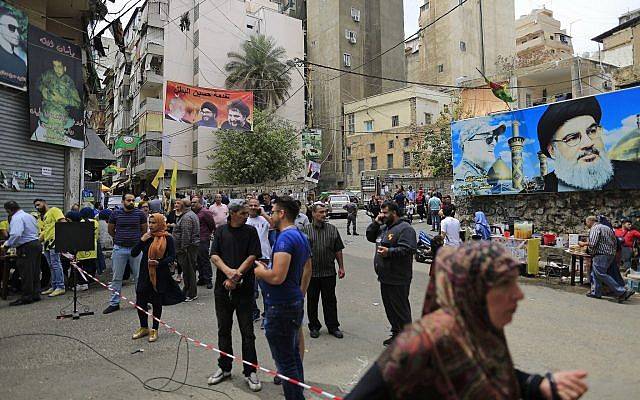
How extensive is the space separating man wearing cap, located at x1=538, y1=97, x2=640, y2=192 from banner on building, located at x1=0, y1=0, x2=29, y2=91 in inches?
585

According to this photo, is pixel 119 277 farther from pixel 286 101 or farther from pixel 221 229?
pixel 286 101

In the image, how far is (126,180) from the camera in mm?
50281

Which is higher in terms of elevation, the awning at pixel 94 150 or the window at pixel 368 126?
the window at pixel 368 126

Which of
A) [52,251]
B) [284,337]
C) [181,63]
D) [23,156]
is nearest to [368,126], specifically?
[181,63]

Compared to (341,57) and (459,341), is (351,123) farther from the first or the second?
(459,341)

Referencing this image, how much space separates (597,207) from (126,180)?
159ft

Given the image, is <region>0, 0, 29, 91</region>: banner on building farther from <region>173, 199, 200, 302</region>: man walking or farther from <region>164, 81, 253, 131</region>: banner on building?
<region>173, 199, 200, 302</region>: man walking

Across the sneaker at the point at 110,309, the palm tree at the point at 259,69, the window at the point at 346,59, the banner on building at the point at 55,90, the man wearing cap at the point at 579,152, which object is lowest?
the sneaker at the point at 110,309

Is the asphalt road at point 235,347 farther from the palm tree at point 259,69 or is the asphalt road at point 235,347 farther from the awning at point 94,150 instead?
the palm tree at point 259,69

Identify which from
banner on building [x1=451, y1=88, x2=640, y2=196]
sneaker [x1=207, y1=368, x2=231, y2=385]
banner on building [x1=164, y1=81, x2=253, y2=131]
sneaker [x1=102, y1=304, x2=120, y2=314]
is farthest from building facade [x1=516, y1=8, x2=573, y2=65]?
sneaker [x1=207, y1=368, x2=231, y2=385]

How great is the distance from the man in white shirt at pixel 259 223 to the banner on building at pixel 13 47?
793 cm

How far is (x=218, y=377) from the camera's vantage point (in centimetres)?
462

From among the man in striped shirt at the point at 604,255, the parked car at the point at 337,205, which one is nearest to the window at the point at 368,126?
the parked car at the point at 337,205

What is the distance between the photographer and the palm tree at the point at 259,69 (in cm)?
4244
